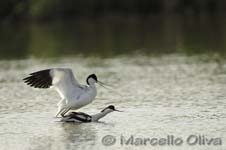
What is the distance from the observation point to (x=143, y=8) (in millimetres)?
43688

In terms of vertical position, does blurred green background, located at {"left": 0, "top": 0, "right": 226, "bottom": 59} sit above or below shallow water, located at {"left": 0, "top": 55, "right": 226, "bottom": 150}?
above

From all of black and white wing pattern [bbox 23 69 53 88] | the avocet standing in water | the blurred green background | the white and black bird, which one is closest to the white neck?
the white and black bird

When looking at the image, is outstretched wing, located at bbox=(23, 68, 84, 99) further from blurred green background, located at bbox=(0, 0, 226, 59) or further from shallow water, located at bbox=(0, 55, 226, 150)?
blurred green background, located at bbox=(0, 0, 226, 59)

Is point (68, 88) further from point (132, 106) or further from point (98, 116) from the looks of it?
point (132, 106)

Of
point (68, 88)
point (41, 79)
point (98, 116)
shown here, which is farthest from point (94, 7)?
point (98, 116)

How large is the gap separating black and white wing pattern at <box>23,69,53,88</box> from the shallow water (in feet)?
1.76

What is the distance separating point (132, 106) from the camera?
14.2 meters

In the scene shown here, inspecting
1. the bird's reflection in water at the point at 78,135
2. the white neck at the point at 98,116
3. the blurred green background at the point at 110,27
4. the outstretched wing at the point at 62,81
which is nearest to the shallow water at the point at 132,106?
the bird's reflection in water at the point at 78,135

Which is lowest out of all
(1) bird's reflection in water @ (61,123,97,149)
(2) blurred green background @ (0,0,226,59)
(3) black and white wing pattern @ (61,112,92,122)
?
(1) bird's reflection in water @ (61,123,97,149)

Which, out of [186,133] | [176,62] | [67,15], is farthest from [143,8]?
[186,133]

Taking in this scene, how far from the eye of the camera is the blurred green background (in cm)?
2633

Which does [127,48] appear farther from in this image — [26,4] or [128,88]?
[26,4]

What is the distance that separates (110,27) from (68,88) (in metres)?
23.0

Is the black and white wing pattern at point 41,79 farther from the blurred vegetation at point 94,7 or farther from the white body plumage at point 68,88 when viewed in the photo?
the blurred vegetation at point 94,7
